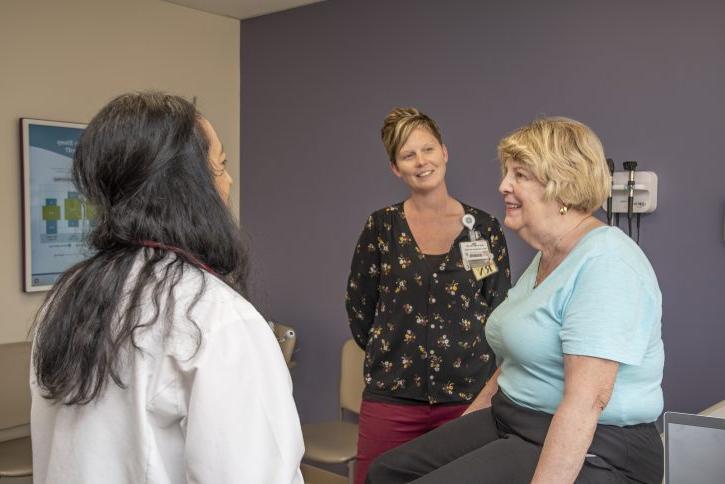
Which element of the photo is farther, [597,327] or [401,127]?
[401,127]

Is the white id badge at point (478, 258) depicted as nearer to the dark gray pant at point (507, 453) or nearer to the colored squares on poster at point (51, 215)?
the dark gray pant at point (507, 453)

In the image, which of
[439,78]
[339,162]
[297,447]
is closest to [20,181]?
[339,162]

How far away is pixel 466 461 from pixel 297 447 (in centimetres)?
55

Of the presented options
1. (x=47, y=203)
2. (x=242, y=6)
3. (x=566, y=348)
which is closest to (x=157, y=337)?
(x=566, y=348)

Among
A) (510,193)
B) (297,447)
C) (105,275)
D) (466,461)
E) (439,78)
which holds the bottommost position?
(466,461)

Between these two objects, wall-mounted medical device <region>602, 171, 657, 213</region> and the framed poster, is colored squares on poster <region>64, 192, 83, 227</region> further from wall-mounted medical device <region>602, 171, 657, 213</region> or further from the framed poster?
wall-mounted medical device <region>602, 171, 657, 213</region>

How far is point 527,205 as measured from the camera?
5.57 feet

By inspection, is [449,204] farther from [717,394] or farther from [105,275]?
[105,275]

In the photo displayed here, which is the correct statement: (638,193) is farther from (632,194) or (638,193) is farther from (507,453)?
(507,453)

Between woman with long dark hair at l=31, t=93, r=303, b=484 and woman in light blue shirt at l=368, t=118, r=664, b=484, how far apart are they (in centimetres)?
59

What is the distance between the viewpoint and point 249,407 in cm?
110

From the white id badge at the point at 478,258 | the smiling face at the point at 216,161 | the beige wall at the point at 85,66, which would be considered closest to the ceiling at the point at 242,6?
the beige wall at the point at 85,66

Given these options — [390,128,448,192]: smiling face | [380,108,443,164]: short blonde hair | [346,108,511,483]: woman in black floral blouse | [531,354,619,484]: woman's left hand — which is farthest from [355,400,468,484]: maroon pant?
[531,354,619,484]: woman's left hand

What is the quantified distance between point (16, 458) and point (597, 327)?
2.69 metres
